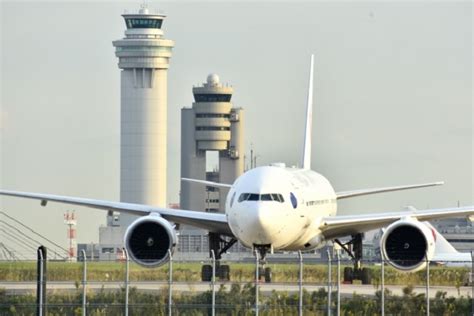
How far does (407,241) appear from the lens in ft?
161

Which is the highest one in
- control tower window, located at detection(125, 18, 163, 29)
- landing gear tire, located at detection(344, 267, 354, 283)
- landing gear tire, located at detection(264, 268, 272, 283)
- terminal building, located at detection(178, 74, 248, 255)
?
control tower window, located at detection(125, 18, 163, 29)

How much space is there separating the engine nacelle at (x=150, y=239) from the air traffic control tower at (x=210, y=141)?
113 meters

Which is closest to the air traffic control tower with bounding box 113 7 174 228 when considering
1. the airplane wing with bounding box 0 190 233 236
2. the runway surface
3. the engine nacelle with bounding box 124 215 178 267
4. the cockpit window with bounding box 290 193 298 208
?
the airplane wing with bounding box 0 190 233 236

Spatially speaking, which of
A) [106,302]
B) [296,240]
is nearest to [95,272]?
[296,240]

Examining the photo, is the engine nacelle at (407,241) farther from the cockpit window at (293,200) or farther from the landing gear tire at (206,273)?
the landing gear tire at (206,273)

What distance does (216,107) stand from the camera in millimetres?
170500

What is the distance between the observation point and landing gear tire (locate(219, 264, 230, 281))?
49.2 metres

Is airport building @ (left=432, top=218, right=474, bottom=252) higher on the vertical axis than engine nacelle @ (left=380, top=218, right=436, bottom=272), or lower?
higher

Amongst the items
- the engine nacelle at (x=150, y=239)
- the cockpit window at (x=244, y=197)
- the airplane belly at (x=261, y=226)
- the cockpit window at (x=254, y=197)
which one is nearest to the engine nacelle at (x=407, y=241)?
the airplane belly at (x=261, y=226)

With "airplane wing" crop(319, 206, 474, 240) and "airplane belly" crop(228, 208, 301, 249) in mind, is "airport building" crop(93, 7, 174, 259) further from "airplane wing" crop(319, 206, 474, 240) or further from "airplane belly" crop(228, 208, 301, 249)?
"airplane belly" crop(228, 208, 301, 249)

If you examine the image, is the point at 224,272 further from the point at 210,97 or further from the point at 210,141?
the point at 210,97

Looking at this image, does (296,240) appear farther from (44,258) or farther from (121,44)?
(121,44)

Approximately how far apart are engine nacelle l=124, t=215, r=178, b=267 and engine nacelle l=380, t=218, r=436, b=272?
20.1 ft

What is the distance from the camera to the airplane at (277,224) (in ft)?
156
